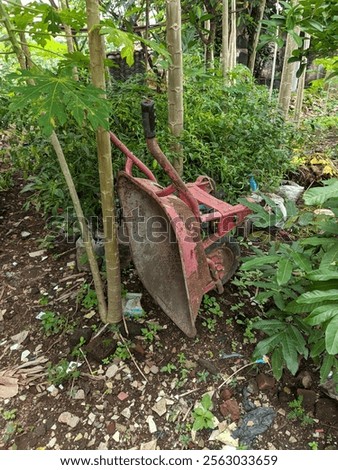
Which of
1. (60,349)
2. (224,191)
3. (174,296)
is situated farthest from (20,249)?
(224,191)

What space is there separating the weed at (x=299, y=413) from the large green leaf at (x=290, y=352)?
378mm

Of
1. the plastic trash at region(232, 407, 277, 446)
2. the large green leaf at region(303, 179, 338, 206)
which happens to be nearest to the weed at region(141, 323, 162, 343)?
the plastic trash at region(232, 407, 277, 446)

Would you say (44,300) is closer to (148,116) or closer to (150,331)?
(150,331)

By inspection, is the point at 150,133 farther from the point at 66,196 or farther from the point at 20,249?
the point at 20,249

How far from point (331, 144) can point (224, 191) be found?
278cm

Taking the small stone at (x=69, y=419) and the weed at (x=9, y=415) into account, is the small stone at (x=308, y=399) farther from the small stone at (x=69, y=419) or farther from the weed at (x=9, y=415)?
the weed at (x=9, y=415)

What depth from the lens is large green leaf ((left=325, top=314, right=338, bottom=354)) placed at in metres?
1.16

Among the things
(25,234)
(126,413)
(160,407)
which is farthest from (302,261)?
(25,234)

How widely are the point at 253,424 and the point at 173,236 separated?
3.35 feet

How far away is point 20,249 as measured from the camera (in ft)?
9.20

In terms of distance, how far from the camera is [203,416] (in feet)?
5.74

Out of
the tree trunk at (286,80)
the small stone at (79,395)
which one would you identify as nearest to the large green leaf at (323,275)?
the small stone at (79,395)

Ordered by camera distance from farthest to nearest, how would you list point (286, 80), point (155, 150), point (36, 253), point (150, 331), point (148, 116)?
point (286, 80) → point (36, 253) → point (150, 331) → point (155, 150) → point (148, 116)

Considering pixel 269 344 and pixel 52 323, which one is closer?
pixel 269 344
